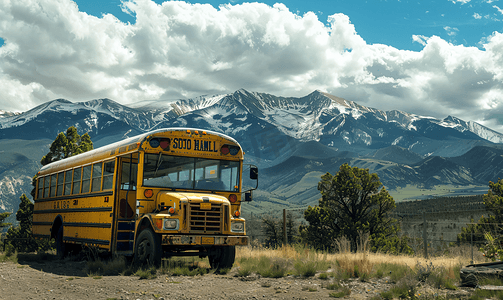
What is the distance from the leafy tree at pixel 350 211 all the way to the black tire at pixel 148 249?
3115cm

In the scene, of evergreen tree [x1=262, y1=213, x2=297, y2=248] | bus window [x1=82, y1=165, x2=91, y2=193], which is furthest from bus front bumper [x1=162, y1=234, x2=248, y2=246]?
evergreen tree [x1=262, y1=213, x2=297, y2=248]

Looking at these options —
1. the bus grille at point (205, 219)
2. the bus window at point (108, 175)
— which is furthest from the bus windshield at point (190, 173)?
the bus window at point (108, 175)

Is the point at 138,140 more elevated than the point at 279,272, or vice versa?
the point at 138,140

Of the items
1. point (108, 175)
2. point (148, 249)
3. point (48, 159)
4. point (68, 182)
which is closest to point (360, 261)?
point (148, 249)

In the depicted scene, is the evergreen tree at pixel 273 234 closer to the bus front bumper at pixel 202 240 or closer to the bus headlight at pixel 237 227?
the bus headlight at pixel 237 227

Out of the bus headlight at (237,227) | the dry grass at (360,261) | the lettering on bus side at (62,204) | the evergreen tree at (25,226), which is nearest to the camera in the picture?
the dry grass at (360,261)

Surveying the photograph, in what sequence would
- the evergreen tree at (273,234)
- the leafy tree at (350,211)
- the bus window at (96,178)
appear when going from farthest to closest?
the evergreen tree at (273,234), the leafy tree at (350,211), the bus window at (96,178)

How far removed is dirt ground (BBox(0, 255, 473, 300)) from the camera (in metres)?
8.27

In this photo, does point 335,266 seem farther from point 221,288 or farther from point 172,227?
point 172,227

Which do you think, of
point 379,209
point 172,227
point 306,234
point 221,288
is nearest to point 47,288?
point 172,227

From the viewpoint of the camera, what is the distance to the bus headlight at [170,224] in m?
10.5

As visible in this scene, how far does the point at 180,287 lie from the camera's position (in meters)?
9.09

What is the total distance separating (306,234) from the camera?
4188cm

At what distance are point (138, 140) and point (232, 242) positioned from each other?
3.50 m
